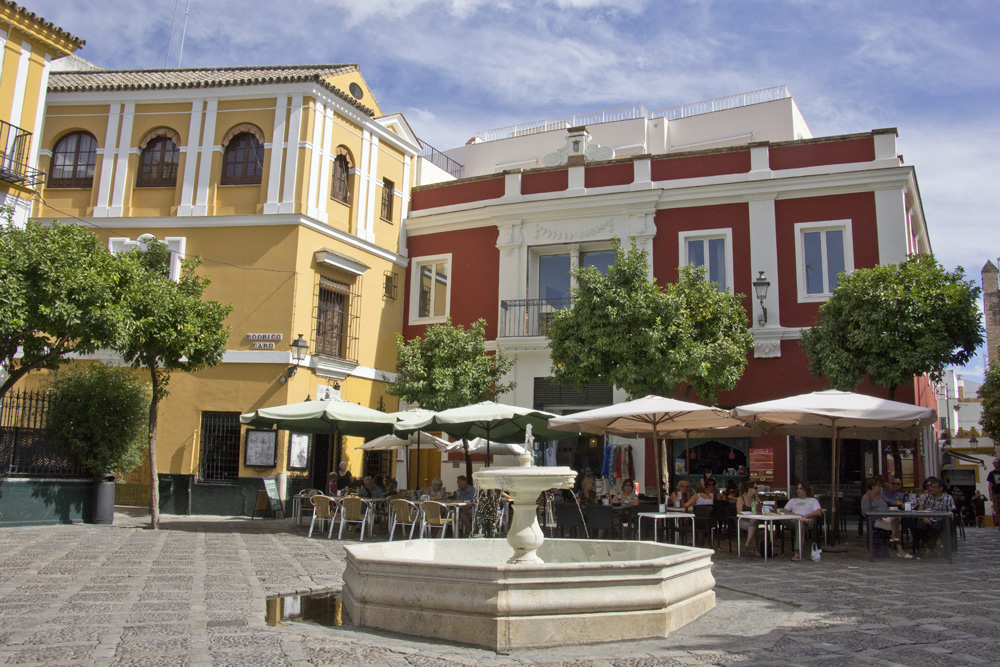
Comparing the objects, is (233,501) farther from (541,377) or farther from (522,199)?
(522,199)

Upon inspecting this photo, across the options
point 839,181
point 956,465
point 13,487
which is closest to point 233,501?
point 13,487

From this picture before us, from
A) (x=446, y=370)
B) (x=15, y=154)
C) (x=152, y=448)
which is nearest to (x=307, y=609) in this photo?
(x=152, y=448)

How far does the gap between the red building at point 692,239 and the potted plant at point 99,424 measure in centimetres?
755

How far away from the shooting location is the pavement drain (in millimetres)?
6555

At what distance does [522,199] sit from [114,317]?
10.1 metres

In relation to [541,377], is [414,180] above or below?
above

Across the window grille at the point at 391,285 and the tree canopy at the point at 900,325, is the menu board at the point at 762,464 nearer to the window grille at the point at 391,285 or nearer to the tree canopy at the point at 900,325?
the tree canopy at the point at 900,325

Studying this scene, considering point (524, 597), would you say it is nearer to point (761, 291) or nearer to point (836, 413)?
point (836, 413)

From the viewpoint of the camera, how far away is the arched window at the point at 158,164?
62.0ft

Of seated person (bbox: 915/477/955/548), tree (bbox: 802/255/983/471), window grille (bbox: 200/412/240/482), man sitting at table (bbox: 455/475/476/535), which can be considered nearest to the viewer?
seated person (bbox: 915/477/955/548)

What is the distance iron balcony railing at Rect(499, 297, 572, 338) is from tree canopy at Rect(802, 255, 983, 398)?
6457 mm

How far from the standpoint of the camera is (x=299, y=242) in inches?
704

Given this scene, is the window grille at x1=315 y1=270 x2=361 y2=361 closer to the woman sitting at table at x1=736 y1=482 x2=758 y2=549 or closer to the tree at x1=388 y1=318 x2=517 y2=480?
the tree at x1=388 y1=318 x2=517 y2=480

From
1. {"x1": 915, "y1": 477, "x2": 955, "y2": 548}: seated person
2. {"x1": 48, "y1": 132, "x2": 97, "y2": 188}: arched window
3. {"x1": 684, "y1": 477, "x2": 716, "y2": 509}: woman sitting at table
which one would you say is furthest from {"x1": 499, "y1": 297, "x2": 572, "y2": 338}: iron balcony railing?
{"x1": 48, "y1": 132, "x2": 97, "y2": 188}: arched window
